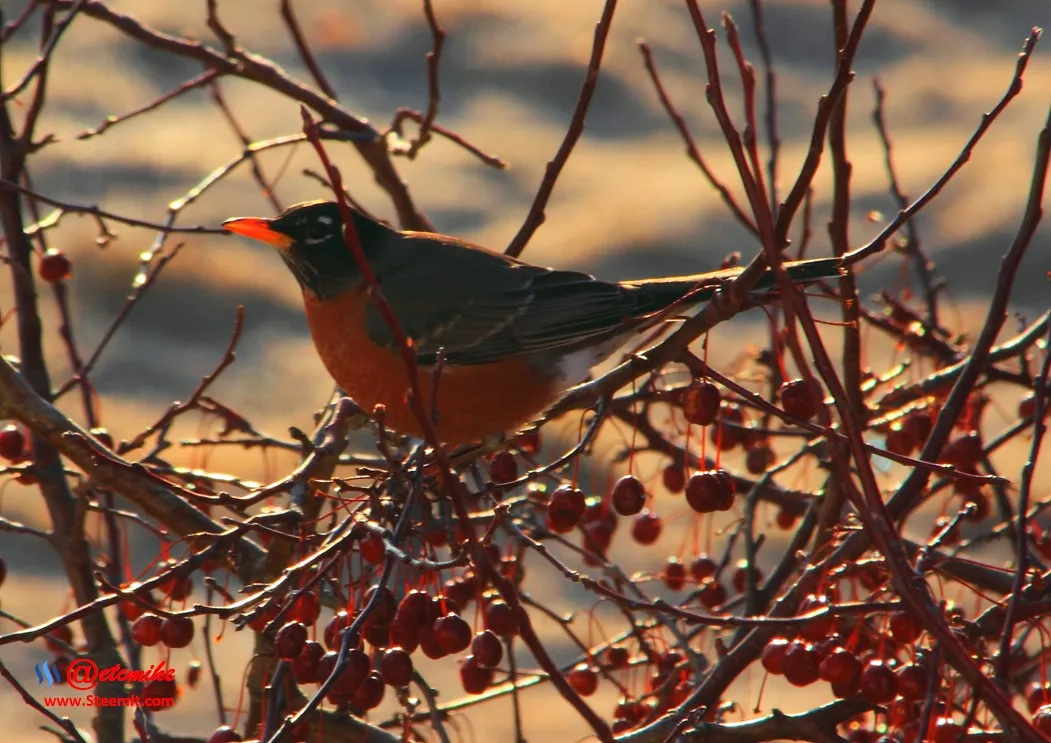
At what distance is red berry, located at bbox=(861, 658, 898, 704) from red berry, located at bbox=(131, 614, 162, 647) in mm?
1121

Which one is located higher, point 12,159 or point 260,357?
point 260,357

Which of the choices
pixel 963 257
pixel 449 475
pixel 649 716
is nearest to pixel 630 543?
pixel 963 257

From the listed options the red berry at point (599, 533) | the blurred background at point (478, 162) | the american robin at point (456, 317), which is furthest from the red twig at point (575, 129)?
the blurred background at point (478, 162)

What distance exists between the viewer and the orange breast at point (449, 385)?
268 centimetres

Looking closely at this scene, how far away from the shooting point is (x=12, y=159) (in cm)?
246

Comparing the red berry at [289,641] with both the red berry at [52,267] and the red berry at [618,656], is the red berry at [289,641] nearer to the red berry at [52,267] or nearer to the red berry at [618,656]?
the red berry at [618,656]

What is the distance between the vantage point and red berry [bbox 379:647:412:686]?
1648 mm

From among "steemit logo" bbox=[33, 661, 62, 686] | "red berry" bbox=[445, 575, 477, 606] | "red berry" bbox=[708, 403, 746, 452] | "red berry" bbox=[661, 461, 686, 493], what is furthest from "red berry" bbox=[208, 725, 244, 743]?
"red berry" bbox=[661, 461, 686, 493]

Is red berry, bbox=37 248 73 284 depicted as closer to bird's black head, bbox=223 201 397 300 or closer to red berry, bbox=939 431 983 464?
bird's black head, bbox=223 201 397 300

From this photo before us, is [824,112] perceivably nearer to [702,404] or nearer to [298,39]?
[702,404]

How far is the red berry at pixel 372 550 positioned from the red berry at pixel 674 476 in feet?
4.03

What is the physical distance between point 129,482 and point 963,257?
4.87 metres

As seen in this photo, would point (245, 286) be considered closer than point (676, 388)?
No

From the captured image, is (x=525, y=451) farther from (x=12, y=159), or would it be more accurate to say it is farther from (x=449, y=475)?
(x=449, y=475)
